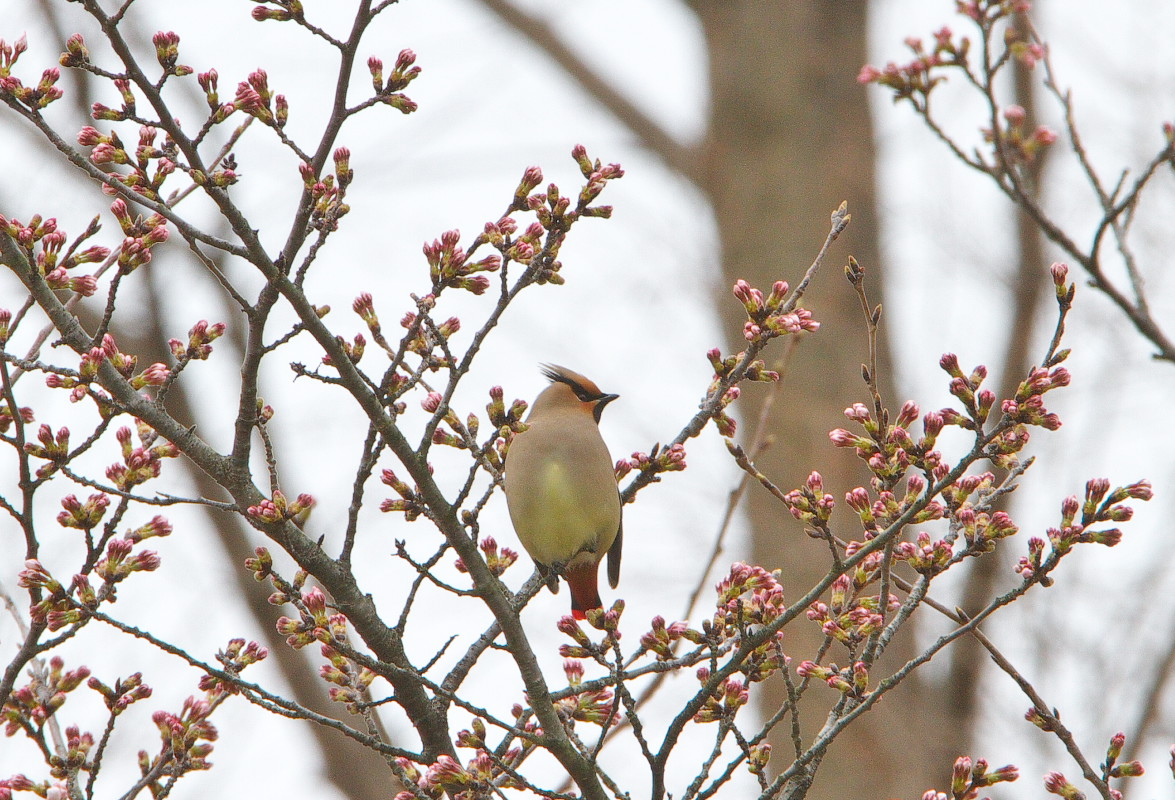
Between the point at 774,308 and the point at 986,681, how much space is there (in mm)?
6634

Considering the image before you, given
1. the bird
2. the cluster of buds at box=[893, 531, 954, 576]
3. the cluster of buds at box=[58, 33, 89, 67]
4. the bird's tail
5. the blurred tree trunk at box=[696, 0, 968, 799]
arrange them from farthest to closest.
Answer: the blurred tree trunk at box=[696, 0, 968, 799]
the bird's tail
the bird
the cluster of buds at box=[893, 531, 954, 576]
the cluster of buds at box=[58, 33, 89, 67]

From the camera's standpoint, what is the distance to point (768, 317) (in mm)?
3020

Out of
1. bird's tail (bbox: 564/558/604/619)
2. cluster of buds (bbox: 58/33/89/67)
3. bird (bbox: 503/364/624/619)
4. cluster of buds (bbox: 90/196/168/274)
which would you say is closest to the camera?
cluster of buds (bbox: 58/33/89/67)

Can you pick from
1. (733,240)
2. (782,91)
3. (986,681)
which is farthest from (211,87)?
(986,681)

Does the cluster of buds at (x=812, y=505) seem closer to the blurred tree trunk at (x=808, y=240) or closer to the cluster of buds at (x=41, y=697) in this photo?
the cluster of buds at (x=41, y=697)

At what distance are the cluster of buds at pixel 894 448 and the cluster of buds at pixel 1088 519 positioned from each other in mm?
256

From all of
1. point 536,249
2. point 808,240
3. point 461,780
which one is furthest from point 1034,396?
point 808,240

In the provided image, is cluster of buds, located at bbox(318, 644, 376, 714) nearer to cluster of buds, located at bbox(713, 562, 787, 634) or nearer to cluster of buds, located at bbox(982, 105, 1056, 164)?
cluster of buds, located at bbox(713, 562, 787, 634)

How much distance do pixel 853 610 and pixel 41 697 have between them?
73.5 inches

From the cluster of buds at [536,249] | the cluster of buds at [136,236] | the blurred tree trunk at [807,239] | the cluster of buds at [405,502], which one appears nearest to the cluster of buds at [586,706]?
the cluster of buds at [405,502]

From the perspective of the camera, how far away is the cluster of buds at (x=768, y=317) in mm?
2996

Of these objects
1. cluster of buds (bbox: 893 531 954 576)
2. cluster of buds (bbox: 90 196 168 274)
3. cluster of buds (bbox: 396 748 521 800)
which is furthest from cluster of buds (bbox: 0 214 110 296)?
cluster of buds (bbox: 893 531 954 576)

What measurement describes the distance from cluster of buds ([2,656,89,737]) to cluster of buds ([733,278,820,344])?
5.69 ft

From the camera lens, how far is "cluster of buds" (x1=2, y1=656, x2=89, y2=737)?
3.11 metres
